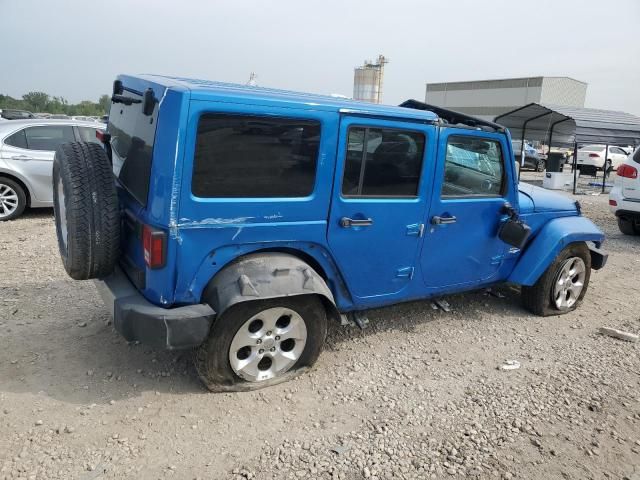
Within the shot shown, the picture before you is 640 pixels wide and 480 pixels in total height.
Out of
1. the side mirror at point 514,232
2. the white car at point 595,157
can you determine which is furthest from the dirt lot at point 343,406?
the white car at point 595,157

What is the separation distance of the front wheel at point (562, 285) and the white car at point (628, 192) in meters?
3.97

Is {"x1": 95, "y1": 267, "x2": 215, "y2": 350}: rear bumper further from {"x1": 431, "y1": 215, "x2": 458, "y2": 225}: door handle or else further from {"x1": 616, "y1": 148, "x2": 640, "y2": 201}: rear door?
{"x1": 616, "y1": 148, "x2": 640, "y2": 201}: rear door

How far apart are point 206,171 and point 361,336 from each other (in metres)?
2.06

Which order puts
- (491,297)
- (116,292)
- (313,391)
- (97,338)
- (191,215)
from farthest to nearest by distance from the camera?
(491,297) < (97,338) < (313,391) < (116,292) < (191,215)

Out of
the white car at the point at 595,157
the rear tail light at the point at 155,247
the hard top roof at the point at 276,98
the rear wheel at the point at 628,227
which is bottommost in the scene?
the rear wheel at the point at 628,227

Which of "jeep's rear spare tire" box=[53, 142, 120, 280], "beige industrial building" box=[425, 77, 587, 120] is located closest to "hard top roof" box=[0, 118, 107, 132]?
"jeep's rear spare tire" box=[53, 142, 120, 280]

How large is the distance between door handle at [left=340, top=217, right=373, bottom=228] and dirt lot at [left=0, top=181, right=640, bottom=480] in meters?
1.10

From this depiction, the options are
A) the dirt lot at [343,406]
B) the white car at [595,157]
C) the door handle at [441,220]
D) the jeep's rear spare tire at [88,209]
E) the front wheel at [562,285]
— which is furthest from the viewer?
the white car at [595,157]

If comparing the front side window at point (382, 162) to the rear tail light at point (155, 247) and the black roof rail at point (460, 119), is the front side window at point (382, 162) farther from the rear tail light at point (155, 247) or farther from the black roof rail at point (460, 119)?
the rear tail light at point (155, 247)

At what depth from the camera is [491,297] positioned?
5.02 metres

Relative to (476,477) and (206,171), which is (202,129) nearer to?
(206,171)

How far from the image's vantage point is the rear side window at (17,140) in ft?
23.6

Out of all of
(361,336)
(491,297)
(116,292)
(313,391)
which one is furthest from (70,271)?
(491,297)

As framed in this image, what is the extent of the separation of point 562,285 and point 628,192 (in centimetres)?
444
